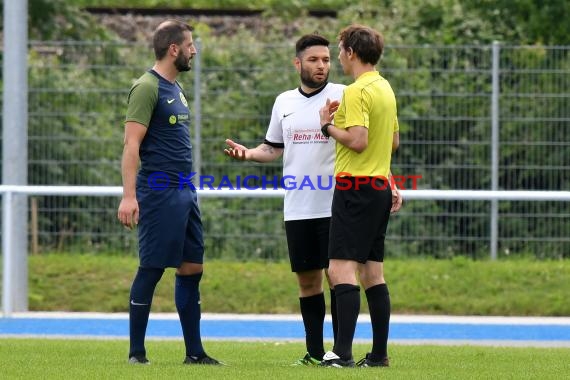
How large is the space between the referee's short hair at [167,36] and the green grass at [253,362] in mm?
1908

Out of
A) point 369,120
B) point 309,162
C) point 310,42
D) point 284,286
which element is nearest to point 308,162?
point 309,162

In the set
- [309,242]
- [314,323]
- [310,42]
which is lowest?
[314,323]

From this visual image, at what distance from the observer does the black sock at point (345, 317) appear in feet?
25.9

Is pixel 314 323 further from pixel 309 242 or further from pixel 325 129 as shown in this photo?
pixel 325 129

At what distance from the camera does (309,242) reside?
8.39 metres

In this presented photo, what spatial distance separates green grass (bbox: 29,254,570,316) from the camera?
13.2m

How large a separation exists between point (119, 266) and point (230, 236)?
120cm

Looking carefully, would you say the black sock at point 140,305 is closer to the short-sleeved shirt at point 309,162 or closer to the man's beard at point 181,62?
the short-sleeved shirt at point 309,162

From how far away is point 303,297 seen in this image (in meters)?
8.62

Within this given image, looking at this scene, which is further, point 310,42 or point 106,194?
point 106,194

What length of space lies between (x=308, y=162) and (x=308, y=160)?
1cm

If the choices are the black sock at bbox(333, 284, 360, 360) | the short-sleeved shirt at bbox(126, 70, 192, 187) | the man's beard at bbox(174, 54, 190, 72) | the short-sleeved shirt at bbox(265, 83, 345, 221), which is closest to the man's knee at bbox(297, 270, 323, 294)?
the short-sleeved shirt at bbox(265, 83, 345, 221)

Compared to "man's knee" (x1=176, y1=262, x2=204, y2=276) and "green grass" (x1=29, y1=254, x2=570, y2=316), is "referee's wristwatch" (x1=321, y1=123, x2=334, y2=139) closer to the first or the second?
"man's knee" (x1=176, y1=262, x2=204, y2=276)

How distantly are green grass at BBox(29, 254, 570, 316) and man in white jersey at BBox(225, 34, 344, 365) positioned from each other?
4648 millimetres
